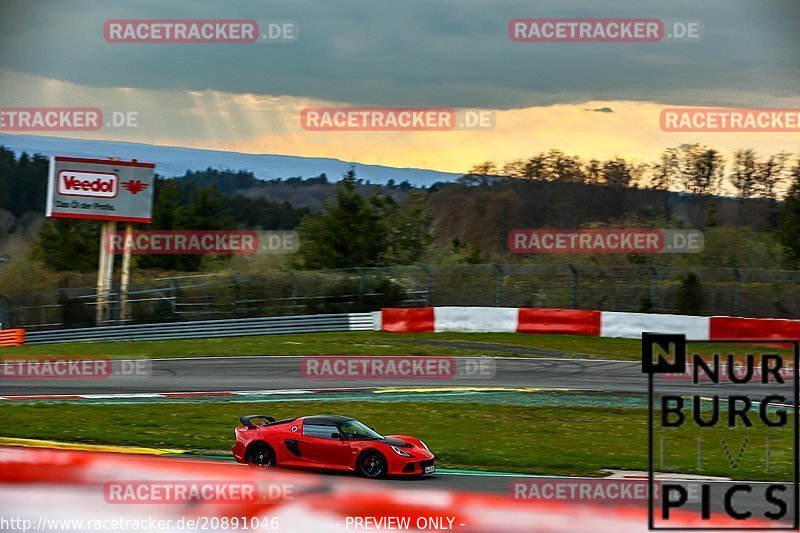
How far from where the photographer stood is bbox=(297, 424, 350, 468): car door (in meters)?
9.86

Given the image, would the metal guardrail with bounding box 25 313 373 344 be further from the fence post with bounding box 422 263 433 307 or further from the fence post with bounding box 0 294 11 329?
the fence post with bounding box 422 263 433 307

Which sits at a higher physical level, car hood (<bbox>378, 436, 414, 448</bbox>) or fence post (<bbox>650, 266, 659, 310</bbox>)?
fence post (<bbox>650, 266, 659, 310</bbox>)

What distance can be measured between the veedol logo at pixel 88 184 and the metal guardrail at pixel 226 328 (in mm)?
4714

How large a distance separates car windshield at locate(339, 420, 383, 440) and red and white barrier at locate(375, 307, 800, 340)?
1276 cm

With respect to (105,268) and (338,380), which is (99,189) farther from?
(338,380)

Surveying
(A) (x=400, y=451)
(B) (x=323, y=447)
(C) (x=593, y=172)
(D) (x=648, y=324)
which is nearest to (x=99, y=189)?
(D) (x=648, y=324)

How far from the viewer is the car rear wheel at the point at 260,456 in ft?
32.9

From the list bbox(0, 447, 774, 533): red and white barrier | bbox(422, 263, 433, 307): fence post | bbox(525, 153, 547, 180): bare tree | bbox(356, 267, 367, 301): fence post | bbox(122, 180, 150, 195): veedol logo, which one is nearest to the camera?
bbox(0, 447, 774, 533): red and white barrier

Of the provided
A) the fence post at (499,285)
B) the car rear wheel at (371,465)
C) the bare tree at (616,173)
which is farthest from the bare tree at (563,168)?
the car rear wheel at (371,465)

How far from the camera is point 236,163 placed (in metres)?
41.8

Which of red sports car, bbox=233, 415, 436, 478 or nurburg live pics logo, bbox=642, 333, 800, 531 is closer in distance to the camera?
nurburg live pics logo, bbox=642, 333, 800, 531

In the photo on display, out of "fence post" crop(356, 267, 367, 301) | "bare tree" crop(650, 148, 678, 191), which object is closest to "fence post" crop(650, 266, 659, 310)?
"fence post" crop(356, 267, 367, 301)

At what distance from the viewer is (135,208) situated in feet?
94.1

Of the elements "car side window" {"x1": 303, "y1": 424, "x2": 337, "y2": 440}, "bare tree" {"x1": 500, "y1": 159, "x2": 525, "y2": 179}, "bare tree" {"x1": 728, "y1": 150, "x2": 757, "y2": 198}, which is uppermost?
"bare tree" {"x1": 500, "y1": 159, "x2": 525, "y2": 179}
